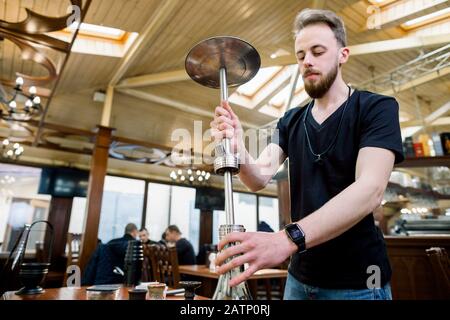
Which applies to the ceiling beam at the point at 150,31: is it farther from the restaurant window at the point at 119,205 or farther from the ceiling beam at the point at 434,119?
the ceiling beam at the point at 434,119

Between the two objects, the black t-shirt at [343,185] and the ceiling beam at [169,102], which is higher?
the ceiling beam at [169,102]

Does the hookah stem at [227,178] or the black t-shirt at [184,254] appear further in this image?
the black t-shirt at [184,254]

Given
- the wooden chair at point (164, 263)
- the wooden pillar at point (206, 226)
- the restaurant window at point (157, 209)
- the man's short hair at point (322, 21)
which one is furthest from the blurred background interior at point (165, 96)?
the wooden pillar at point (206, 226)

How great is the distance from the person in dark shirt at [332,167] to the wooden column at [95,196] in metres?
4.30

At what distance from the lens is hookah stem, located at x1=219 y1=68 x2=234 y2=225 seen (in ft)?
1.69

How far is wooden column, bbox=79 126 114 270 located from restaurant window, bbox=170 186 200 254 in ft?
17.2

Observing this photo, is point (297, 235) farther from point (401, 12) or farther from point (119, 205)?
point (119, 205)

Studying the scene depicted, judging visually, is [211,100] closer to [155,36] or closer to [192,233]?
[155,36]

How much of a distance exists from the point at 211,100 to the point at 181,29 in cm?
211

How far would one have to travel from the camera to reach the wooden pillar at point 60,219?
795 cm

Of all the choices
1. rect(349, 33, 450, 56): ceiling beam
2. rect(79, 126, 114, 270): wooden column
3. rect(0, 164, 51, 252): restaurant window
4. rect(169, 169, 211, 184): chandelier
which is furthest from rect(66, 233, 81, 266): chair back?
rect(349, 33, 450, 56): ceiling beam

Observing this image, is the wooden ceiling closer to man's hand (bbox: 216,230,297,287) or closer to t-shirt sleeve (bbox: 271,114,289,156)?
t-shirt sleeve (bbox: 271,114,289,156)

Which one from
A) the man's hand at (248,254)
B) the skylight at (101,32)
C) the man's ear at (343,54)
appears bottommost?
the man's hand at (248,254)

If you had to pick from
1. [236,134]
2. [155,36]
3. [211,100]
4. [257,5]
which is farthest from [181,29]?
[236,134]
